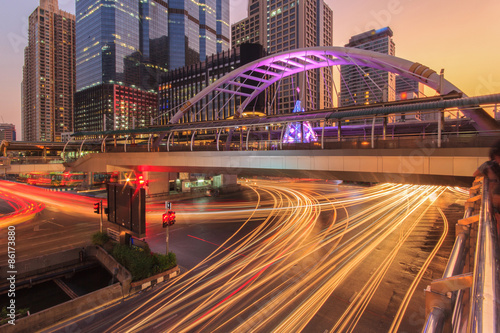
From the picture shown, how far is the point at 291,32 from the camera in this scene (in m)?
101

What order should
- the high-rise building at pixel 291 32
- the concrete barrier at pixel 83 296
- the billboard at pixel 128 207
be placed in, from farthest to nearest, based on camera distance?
the high-rise building at pixel 291 32 → the billboard at pixel 128 207 → the concrete barrier at pixel 83 296

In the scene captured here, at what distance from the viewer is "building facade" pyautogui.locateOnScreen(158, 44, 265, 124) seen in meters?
94.8

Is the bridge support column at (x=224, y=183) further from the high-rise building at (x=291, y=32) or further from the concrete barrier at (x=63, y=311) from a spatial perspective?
the high-rise building at (x=291, y=32)

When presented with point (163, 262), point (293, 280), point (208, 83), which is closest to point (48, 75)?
point (208, 83)

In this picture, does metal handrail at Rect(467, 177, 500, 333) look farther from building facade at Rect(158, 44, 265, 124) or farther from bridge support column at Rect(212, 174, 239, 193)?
building facade at Rect(158, 44, 265, 124)

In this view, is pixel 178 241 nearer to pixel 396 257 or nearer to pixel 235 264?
pixel 235 264

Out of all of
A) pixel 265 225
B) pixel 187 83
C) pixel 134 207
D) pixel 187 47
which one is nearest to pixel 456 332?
pixel 134 207

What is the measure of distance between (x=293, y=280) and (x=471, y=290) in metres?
11.2

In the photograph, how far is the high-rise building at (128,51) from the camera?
445 ft

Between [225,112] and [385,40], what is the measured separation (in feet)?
403

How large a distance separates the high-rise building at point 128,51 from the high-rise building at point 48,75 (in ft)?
102

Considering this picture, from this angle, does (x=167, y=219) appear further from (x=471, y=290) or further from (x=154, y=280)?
(x=471, y=290)

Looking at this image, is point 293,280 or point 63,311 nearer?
point 63,311

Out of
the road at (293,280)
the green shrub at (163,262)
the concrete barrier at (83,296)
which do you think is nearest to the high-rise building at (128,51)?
the concrete barrier at (83,296)
